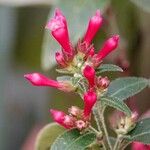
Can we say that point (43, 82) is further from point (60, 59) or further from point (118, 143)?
point (118, 143)

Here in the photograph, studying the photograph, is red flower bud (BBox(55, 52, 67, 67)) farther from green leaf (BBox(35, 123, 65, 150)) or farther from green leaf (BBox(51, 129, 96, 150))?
green leaf (BBox(35, 123, 65, 150))

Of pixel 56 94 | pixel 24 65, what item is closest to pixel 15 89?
pixel 24 65

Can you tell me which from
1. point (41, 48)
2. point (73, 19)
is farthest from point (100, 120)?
point (41, 48)

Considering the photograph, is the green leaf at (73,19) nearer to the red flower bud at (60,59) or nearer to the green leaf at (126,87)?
the green leaf at (126,87)

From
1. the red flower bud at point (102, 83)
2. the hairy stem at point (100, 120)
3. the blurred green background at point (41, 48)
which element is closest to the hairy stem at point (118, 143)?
the hairy stem at point (100, 120)

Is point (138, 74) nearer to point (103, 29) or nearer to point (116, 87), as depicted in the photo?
point (103, 29)

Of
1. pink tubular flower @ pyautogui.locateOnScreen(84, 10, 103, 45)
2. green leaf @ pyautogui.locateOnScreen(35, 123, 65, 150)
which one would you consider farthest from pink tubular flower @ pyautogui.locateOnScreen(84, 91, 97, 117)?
green leaf @ pyautogui.locateOnScreen(35, 123, 65, 150)

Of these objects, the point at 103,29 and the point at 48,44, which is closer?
the point at 48,44
